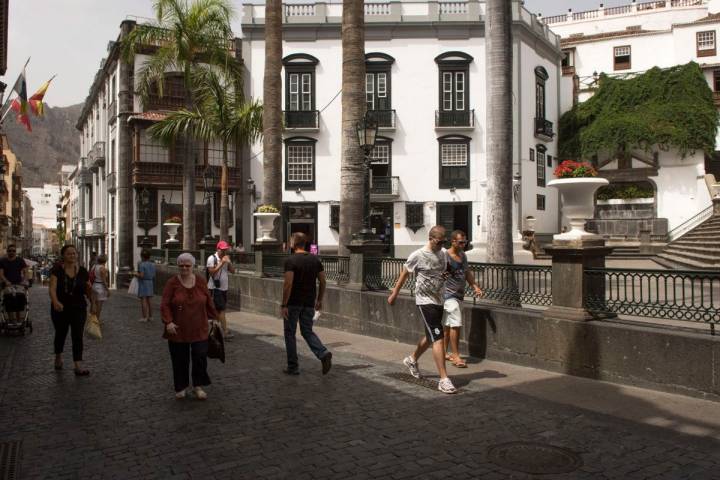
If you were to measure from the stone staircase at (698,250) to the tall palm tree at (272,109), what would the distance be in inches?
460

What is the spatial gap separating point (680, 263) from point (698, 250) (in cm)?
71

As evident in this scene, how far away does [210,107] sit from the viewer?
72.8ft

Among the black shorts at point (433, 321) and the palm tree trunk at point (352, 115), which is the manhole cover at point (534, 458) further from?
the palm tree trunk at point (352, 115)

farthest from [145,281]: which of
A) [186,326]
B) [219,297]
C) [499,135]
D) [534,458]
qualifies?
[534,458]

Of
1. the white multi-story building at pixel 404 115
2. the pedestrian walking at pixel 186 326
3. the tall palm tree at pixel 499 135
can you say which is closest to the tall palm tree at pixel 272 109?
the tall palm tree at pixel 499 135

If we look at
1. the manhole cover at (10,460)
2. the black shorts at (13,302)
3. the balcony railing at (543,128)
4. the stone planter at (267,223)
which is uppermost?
the balcony railing at (543,128)

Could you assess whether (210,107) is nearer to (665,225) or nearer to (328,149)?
(328,149)

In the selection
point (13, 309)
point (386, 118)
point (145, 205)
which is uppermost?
point (386, 118)

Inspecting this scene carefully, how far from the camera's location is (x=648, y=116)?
108 ft

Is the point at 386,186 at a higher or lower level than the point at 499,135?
higher

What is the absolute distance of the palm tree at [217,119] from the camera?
71.6 feet

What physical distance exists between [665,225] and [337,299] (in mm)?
25122

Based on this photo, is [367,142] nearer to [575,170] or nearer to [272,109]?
[575,170]

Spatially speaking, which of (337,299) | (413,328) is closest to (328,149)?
(337,299)
